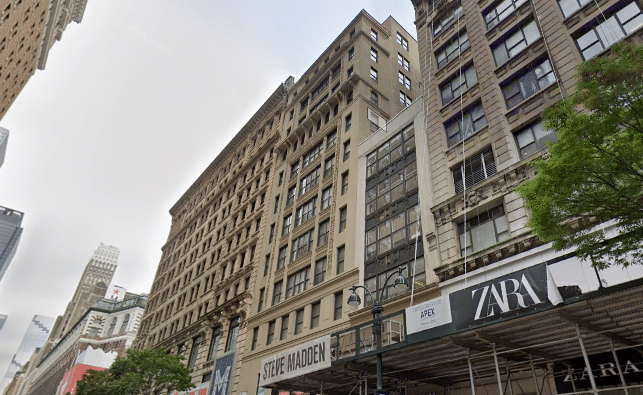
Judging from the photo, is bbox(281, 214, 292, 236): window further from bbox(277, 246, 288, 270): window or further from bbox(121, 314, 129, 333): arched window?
bbox(121, 314, 129, 333): arched window

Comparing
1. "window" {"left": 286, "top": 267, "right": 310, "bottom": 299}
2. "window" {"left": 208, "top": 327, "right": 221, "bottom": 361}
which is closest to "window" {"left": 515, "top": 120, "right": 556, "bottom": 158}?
"window" {"left": 286, "top": 267, "right": 310, "bottom": 299}

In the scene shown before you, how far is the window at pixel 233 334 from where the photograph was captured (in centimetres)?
3894

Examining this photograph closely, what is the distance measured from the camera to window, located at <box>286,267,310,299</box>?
3388 cm

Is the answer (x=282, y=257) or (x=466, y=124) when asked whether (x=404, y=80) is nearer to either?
(x=466, y=124)

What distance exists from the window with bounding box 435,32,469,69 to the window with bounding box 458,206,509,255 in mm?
12980

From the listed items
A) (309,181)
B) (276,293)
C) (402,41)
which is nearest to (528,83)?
(309,181)

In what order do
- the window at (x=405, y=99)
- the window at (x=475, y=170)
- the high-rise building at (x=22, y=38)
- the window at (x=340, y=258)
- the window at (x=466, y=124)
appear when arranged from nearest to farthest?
the window at (x=475, y=170) < the window at (x=466, y=124) < the window at (x=340, y=258) < the window at (x=405, y=99) < the high-rise building at (x=22, y=38)

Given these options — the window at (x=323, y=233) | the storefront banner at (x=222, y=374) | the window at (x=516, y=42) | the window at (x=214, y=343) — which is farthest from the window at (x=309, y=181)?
the window at (x=516, y=42)

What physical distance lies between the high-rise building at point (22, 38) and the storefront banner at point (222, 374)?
130 ft

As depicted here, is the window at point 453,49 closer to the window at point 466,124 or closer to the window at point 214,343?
the window at point 466,124

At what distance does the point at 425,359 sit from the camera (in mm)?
16375

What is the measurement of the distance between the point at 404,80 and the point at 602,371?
120 feet

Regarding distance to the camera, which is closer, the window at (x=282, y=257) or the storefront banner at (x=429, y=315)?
the storefront banner at (x=429, y=315)

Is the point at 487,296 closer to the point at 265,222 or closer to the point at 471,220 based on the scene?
the point at 471,220
